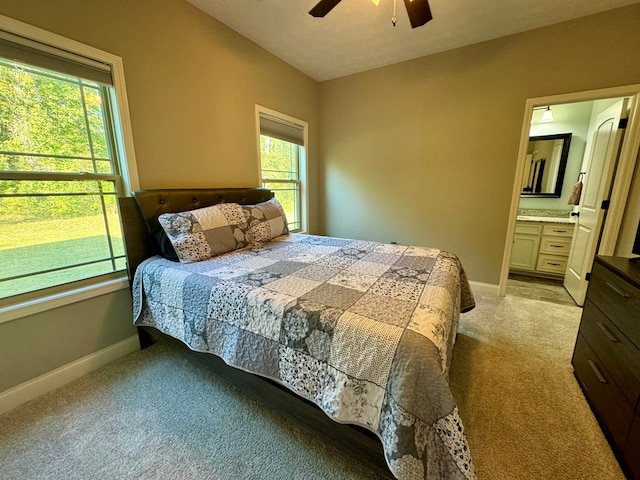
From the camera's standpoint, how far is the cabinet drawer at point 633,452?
3.44 feet

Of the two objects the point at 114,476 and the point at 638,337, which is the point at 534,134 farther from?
the point at 114,476

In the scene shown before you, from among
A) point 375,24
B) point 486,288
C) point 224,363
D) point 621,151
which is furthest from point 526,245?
point 224,363

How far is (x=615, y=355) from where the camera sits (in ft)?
4.20

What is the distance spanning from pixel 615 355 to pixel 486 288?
1.75 m

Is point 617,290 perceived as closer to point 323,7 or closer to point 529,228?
point 323,7

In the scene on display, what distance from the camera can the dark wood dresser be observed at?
1.12 m

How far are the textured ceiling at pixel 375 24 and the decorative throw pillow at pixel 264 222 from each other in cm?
160

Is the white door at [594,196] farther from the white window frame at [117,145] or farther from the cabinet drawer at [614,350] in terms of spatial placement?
the white window frame at [117,145]

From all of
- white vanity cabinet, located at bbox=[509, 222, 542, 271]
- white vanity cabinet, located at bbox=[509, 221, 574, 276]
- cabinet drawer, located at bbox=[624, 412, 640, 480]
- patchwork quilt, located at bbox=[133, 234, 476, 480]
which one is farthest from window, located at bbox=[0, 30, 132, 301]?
white vanity cabinet, located at bbox=[509, 222, 542, 271]

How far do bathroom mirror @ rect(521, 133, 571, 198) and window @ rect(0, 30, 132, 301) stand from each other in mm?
4682

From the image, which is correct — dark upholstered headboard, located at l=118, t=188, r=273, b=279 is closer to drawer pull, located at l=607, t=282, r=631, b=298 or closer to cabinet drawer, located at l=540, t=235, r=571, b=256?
drawer pull, located at l=607, t=282, r=631, b=298

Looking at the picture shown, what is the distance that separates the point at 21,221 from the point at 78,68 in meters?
0.98

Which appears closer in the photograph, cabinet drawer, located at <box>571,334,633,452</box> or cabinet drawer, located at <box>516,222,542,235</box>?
cabinet drawer, located at <box>571,334,633,452</box>

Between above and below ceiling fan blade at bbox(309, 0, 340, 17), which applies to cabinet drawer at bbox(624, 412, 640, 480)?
below
